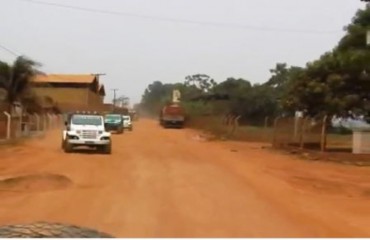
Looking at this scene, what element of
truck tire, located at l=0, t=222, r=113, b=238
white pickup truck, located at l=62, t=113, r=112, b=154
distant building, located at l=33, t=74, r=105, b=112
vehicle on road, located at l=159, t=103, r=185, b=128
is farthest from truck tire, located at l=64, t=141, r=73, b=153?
distant building, located at l=33, t=74, r=105, b=112

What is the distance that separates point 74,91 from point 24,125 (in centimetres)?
4330

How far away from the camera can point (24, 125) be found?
39.3 metres

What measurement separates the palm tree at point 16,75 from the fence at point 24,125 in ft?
5.52

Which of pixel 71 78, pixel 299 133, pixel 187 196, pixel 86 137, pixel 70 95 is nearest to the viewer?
pixel 187 196

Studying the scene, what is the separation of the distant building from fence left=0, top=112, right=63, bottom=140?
22424 millimetres

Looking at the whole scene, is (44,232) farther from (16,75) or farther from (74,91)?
(74,91)

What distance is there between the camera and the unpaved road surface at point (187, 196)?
11.2 meters

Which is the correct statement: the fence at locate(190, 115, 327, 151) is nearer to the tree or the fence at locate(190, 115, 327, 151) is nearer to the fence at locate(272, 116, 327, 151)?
the fence at locate(272, 116, 327, 151)

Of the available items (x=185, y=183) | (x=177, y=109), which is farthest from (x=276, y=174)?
(x=177, y=109)

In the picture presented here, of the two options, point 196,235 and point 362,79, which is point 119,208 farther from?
point 362,79

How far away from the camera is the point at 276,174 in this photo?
21.3m

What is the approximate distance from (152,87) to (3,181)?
5949 inches

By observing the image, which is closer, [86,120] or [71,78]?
[86,120]

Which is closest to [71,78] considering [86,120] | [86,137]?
[86,120]
